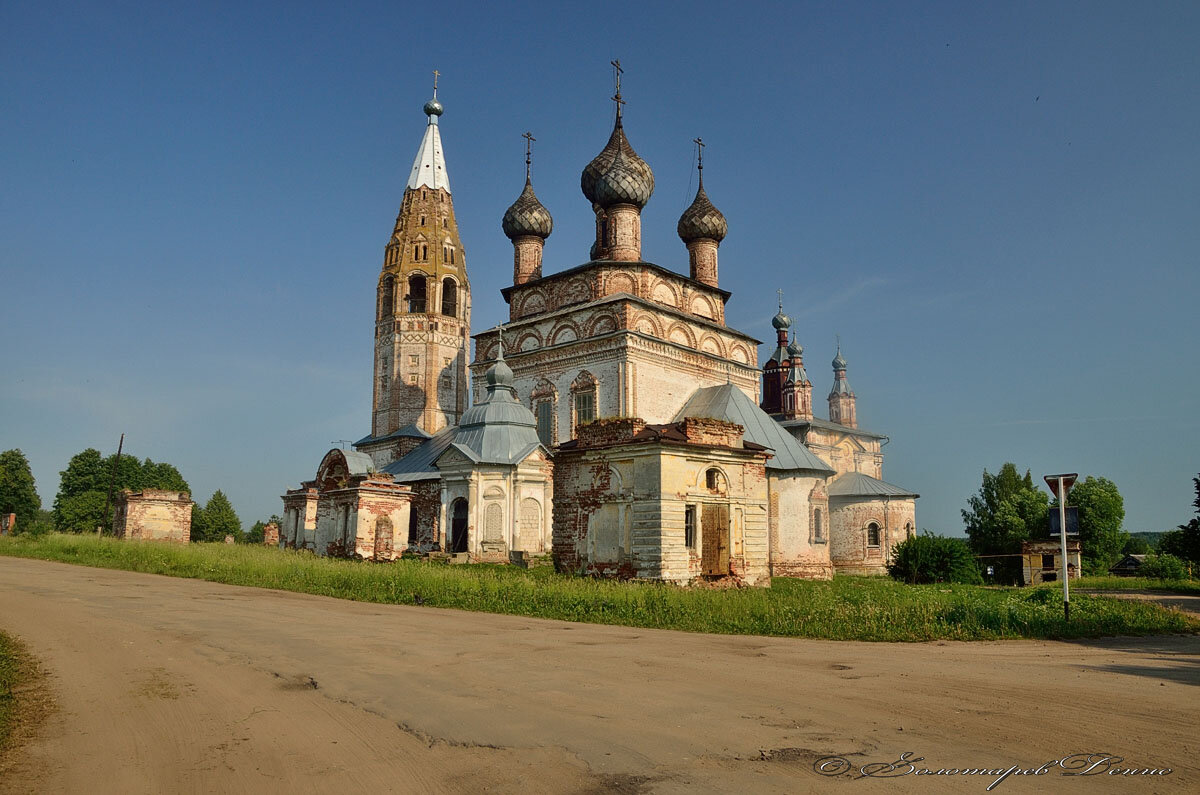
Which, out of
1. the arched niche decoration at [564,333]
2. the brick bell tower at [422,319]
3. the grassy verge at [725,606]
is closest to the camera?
the grassy verge at [725,606]

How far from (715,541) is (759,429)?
793cm

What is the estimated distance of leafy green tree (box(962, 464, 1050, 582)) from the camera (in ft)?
93.5

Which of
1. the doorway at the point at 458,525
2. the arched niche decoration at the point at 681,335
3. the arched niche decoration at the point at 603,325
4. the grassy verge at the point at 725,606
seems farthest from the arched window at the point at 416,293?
the grassy verge at the point at 725,606

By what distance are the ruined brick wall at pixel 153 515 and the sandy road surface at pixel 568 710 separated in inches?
883

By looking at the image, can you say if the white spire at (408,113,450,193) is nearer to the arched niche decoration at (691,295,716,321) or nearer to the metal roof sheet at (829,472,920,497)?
the arched niche decoration at (691,295,716,321)

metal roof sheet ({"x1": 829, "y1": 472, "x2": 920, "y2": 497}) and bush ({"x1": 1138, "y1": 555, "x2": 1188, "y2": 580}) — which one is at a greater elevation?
metal roof sheet ({"x1": 829, "y1": 472, "x2": 920, "y2": 497})

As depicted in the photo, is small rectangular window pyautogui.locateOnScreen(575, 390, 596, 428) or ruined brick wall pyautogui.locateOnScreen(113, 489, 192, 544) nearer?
small rectangular window pyautogui.locateOnScreen(575, 390, 596, 428)

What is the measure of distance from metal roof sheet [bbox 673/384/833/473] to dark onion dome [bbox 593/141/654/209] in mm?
7327

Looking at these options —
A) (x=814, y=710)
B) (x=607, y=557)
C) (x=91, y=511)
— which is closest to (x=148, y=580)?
(x=607, y=557)

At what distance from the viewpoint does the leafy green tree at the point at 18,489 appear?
50.6 m

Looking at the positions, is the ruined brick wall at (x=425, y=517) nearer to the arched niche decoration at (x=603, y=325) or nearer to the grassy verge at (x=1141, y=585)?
the arched niche decoration at (x=603, y=325)

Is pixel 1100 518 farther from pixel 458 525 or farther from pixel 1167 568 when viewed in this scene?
pixel 458 525

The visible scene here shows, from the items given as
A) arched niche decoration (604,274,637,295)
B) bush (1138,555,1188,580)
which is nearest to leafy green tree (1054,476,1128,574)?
bush (1138,555,1188,580)

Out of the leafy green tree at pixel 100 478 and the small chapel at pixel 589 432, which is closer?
the small chapel at pixel 589 432
